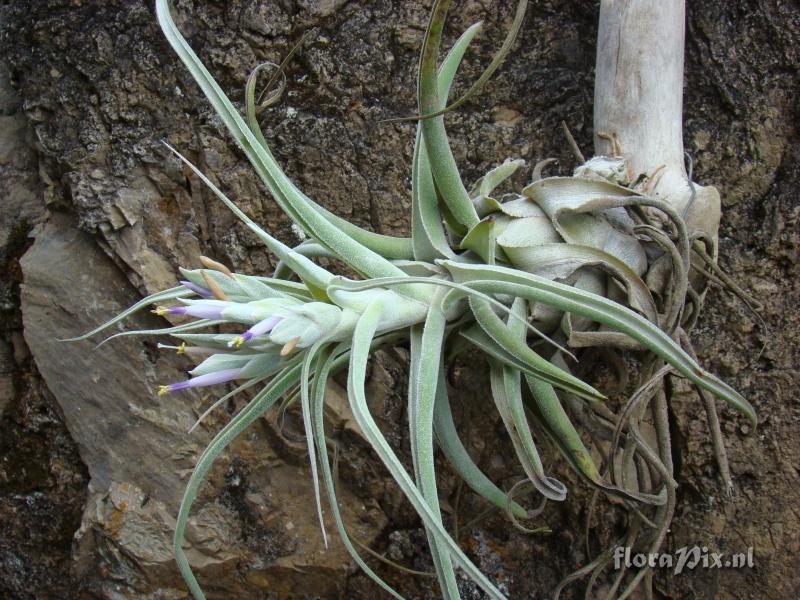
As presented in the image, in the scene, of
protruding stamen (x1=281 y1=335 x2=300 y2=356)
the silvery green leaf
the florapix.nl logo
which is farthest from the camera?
the florapix.nl logo

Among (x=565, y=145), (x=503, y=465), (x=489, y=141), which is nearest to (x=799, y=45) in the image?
(x=565, y=145)

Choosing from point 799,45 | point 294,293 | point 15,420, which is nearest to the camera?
point 294,293

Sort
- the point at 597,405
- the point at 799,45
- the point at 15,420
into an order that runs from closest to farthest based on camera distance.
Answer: the point at 597,405
the point at 799,45
the point at 15,420

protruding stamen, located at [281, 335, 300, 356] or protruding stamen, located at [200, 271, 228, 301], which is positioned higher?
protruding stamen, located at [200, 271, 228, 301]

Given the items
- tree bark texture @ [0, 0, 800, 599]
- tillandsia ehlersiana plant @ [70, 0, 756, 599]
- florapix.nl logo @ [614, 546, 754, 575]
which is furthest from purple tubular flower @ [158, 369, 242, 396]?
florapix.nl logo @ [614, 546, 754, 575]

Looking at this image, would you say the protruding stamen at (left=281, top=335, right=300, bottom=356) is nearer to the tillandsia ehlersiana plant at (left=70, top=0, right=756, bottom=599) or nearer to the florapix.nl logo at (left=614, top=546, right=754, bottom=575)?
the tillandsia ehlersiana plant at (left=70, top=0, right=756, bottom=599)

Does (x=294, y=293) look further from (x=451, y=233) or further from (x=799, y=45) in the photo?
(x=799, y=45)

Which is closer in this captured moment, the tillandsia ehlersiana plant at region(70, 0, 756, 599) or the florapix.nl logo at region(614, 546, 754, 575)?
the tillandsia ehlersiana plant at region(70, 0, 756, 599)
